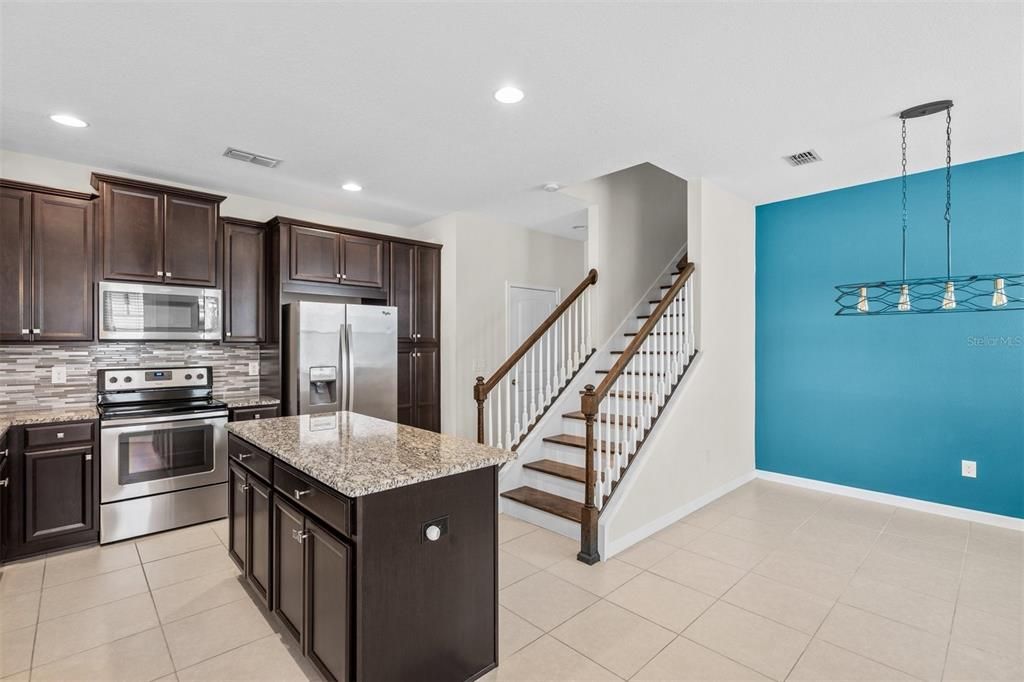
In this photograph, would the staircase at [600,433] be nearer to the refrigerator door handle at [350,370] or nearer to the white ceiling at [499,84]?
the refrigerator door handle at [350,370]

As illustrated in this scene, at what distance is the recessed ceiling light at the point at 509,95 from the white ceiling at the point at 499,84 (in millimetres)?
75

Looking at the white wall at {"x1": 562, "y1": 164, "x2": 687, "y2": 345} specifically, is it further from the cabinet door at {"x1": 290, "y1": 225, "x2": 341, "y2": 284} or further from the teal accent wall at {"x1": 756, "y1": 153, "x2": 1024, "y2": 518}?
the cabinet door at {"x1": 290, "y1": 225, "x2": 341, "y2": 284}

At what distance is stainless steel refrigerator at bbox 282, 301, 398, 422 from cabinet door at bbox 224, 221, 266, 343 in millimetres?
283

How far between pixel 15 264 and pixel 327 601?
10.8 ft

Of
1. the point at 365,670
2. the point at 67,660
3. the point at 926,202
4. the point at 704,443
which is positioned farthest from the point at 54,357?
the point at 926,202

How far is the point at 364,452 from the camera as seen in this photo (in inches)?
80.9

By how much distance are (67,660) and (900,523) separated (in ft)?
17.0

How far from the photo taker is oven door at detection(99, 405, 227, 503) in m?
3.39

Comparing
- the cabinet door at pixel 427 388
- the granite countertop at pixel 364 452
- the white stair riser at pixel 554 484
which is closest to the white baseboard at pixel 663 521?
the white stair riser at pixel 554 484

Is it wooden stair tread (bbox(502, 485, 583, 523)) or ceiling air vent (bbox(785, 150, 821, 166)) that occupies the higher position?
ceiling air vent (bbox(785, 150, 821, 166))

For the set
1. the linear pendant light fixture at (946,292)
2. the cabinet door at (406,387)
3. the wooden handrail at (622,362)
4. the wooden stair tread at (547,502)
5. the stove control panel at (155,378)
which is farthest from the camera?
the cabinet door at (406,387)

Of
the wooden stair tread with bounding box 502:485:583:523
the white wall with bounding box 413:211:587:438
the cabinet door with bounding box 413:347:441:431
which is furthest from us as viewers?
the white wall with bounding box 413:211:587:438

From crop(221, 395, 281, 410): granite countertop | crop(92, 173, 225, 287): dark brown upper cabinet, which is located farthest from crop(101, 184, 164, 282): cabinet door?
crop(221, 395, 281, 410): granite countertop

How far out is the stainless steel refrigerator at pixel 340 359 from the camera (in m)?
4.07
